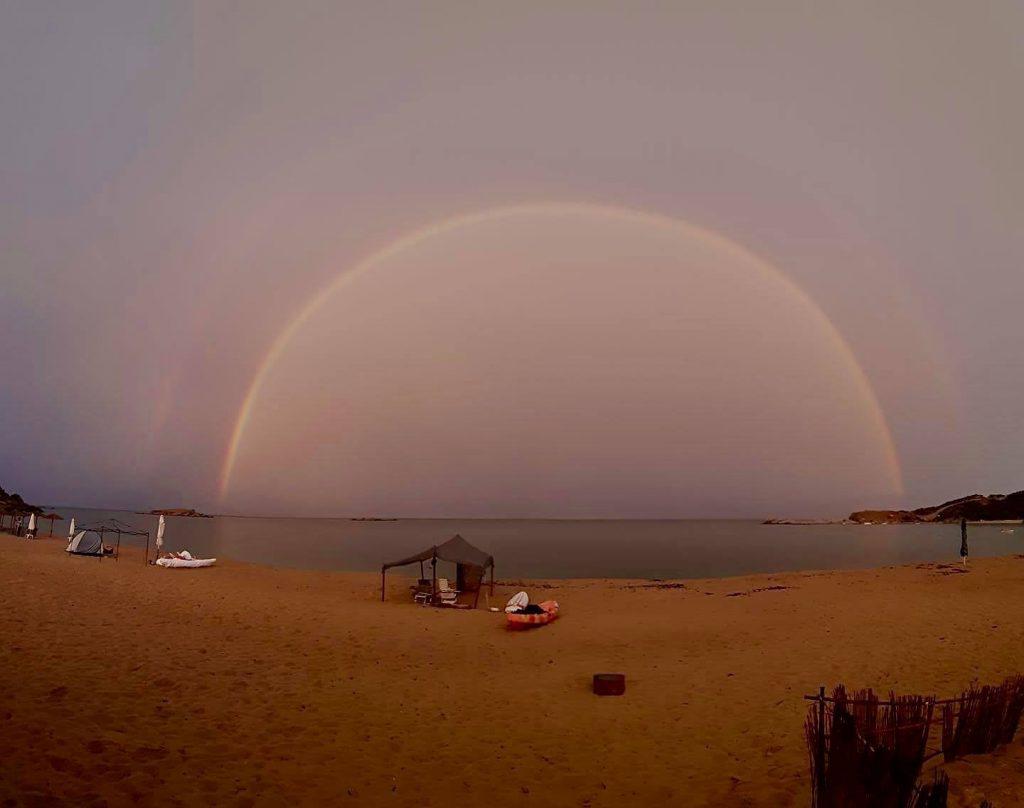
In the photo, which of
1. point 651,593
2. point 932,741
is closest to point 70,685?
point 932,741

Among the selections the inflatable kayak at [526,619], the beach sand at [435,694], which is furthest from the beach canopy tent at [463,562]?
the inflatable kayak at [526,619]

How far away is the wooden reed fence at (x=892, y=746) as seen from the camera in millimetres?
5195

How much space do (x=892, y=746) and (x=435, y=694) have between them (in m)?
7.73

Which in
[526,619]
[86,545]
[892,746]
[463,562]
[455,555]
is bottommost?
[86,545]

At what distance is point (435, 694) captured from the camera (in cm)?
1152

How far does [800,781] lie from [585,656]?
27.3ft

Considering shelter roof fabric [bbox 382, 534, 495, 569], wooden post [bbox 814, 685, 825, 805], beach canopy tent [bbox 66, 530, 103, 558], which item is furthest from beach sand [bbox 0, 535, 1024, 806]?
beach canopy tent [bbox 66, 530, 103, 558]

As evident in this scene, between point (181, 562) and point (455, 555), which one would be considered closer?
point (455, 555)

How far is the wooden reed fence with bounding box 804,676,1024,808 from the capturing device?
520 cm

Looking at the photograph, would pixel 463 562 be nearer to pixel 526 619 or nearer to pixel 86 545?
pixel 526 619

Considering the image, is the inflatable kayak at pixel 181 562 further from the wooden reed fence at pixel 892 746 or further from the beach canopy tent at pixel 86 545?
the wooden reed fence at pixel 892 746

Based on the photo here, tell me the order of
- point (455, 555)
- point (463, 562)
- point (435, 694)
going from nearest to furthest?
point (435, 694) → point (463, 562) → point (455, 555)

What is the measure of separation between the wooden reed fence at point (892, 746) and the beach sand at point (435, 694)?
28 cm

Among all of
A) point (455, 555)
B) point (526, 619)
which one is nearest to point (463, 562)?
point (455, 555)
